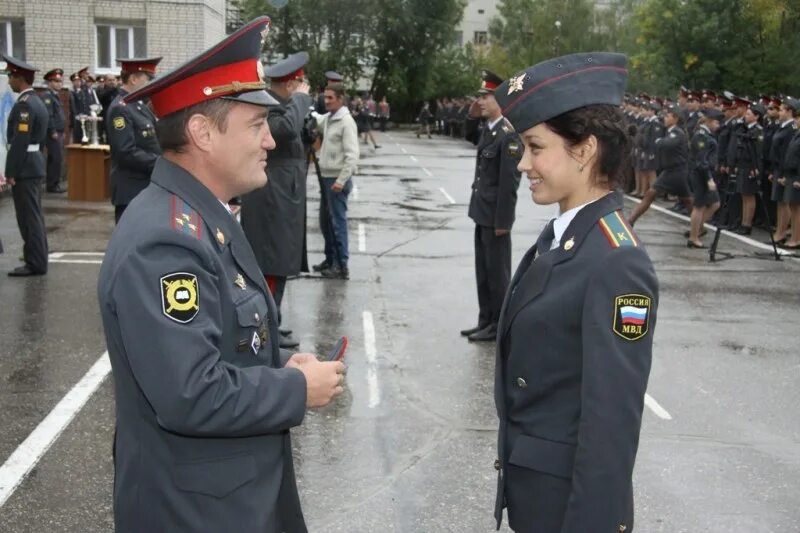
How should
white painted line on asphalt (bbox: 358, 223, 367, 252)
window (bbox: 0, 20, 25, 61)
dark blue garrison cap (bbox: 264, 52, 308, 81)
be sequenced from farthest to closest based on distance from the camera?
window (bbox: 0, 20, 25, 61), white painted line on asphalt (bbox: 358, 223, 367, 252), dark blue garrison cap (bbox: 264, 52, 308, 81)

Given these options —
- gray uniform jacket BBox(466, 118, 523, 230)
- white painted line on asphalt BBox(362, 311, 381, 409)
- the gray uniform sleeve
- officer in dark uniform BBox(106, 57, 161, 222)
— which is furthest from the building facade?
the gray uniform sleeve

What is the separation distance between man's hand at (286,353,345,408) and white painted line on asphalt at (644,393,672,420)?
442 cm

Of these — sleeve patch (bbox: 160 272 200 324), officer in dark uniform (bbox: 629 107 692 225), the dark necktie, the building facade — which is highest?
the building facade

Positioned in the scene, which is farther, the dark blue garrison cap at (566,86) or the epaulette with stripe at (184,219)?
the dark blue garrison cap at (566,86)

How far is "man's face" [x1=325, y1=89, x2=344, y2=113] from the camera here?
410 inches

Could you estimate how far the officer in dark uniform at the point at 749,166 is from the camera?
16422mm

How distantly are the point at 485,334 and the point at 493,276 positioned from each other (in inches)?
19.4

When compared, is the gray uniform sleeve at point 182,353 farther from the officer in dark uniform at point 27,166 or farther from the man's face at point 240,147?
the officer in dark uniform at point 27,166

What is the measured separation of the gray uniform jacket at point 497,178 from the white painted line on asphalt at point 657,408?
1.98 m

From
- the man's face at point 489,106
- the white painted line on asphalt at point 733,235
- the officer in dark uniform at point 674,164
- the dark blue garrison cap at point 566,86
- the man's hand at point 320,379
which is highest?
the dark blue garrison cap at point 566,86

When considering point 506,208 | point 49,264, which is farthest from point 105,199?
point 506,208

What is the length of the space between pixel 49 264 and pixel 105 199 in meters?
6.57

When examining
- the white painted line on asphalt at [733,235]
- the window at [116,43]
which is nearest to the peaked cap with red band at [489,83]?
the white painted line on asphalt at [733,235]

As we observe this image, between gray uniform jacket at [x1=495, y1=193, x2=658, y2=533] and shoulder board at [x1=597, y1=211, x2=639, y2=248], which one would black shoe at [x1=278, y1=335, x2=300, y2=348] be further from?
shoulder board at [x1=597, y1=211, x2=639, y2=248]
